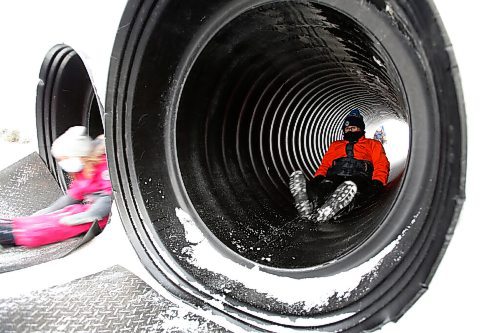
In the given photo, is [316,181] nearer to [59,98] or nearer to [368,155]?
[368,155]

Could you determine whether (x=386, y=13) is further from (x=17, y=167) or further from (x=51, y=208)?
(x=17, y=167)

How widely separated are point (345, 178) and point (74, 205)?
2.20 m

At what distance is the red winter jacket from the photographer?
3.60m

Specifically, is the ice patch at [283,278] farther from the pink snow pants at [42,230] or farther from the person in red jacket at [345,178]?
the pink snow pants at [42,230]

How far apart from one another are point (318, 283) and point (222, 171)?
3.60ft

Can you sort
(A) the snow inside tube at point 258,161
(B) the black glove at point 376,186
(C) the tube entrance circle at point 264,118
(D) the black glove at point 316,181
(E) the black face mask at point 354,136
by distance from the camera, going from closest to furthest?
1. (A) the snow inside tube at point 258,161
2. (C) the tube entrance circle at point 264,118
3. (B) the black glove at point 376,186
4. (D) the black glove at point 316,181
5. (E) the black face mask at point 354,136

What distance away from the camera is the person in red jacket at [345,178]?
2.93m

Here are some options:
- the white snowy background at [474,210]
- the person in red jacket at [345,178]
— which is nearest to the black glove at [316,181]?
the person in red jacket at [345,178]

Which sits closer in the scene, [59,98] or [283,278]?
[283,278]

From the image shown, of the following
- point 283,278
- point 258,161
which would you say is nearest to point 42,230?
point 258,161

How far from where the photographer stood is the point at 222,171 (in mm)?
2527

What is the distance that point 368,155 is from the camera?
12.9ft

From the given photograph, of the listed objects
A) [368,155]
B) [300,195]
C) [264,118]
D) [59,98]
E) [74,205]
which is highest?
[368,155]

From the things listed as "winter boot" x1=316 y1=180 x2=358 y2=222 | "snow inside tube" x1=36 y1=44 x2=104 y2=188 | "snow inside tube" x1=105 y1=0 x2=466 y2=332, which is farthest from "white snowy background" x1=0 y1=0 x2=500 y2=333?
"snow inside tube" x1=36 y1=44 x2=104 y2=188
